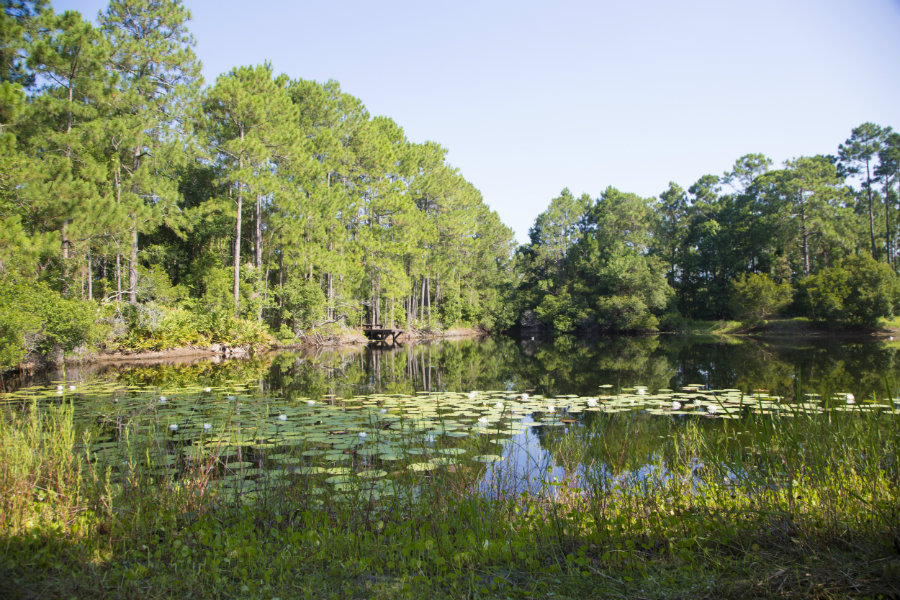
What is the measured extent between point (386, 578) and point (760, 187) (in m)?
55.3

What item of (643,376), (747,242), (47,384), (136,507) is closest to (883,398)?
(643,376)

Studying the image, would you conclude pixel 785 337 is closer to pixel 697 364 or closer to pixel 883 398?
pixel 697 364

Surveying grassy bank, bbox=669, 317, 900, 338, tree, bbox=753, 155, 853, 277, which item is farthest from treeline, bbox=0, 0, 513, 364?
tree, bbox=753, 155, 853, 277

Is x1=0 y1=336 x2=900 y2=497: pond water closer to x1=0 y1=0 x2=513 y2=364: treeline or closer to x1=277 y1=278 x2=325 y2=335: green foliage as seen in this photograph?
x1=0 y1=0 x2=513 y2=364: treeline

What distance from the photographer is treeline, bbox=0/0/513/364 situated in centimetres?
1415

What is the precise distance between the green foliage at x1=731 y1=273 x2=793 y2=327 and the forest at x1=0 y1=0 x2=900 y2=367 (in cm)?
21

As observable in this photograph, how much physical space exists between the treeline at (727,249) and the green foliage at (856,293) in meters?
0.10

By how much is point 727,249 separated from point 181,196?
154 feet

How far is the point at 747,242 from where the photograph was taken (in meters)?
46.5

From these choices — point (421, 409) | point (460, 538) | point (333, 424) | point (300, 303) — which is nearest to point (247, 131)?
point (300, 303)

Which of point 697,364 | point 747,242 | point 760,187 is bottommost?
point 697,364

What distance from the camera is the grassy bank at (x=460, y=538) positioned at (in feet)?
8.53

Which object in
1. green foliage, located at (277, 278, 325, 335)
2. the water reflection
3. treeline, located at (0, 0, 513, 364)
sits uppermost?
treeline, located at (0, 0, 513, 364)

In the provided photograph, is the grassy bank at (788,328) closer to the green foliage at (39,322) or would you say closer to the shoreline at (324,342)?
the shoreline at (324,342)
